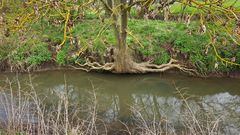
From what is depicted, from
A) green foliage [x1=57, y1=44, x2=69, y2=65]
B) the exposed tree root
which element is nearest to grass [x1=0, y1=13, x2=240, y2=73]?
green foliage [x1=57, y1=44, x2=69, y2=65]

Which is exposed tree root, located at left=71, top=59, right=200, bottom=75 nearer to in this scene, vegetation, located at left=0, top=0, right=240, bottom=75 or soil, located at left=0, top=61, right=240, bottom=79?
vegetation, located at left=0, top=0, right=240, bottom=75

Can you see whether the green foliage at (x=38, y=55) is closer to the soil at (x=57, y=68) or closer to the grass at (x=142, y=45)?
the grass at (x=142, y=45)

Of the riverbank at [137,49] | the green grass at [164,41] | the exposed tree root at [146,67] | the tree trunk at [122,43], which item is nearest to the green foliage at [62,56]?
the riverbank at [137,49]

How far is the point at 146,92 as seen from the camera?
43.9ft

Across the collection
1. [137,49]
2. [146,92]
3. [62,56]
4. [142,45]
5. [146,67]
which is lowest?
[146,92]

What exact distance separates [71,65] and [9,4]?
3.46m

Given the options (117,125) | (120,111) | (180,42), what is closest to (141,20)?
(180,42)

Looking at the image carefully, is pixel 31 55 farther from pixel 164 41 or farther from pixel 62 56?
pixel 164 41

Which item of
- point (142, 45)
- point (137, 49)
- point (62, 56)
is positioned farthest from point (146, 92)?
point (62, 56)

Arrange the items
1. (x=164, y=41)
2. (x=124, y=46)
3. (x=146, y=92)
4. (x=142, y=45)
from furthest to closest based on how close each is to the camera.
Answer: (x=164, y=41), (x=142, y=45), (x=124, y=46), (x=146, y=92)

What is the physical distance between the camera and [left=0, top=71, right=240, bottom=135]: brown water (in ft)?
37.2

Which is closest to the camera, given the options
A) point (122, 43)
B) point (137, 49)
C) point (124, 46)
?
point (122, 43)

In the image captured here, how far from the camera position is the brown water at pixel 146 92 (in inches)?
447

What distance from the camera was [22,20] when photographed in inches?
432
